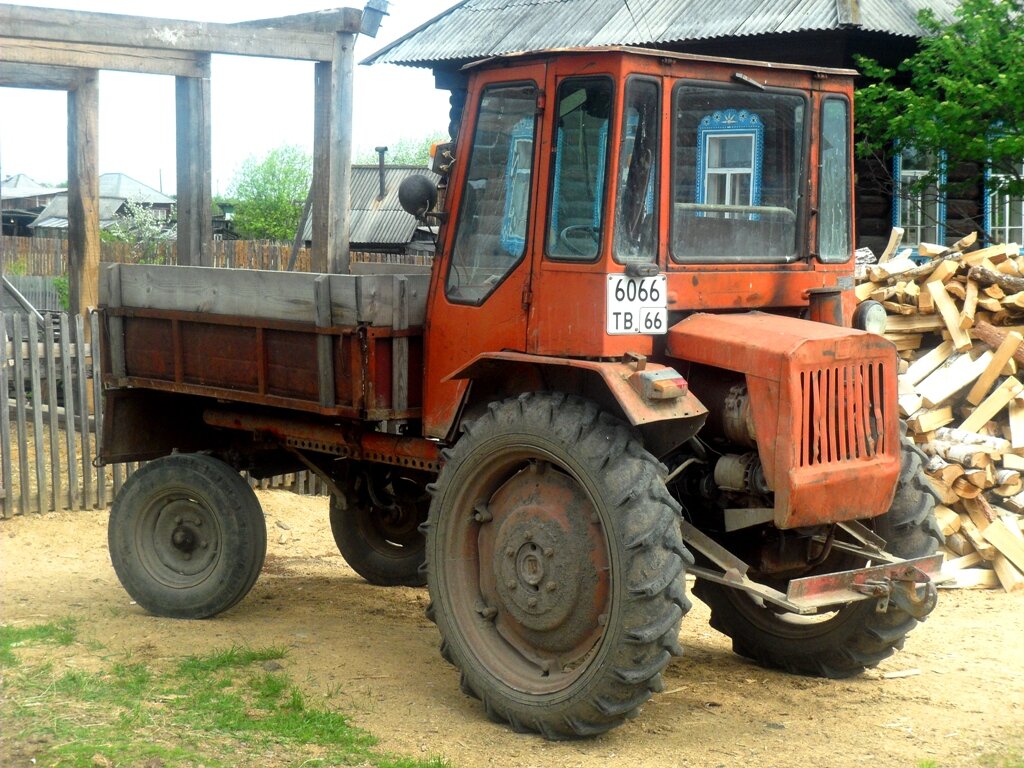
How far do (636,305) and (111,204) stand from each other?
54108 millimetres

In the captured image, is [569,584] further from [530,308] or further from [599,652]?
[530,308]

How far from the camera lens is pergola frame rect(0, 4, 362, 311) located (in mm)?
7570

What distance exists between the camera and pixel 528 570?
17.2 ft

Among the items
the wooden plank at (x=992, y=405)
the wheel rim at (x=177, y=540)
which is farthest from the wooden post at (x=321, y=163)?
the wooden plank at (x=992, y=405)

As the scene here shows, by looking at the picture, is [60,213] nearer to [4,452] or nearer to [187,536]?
[4,452]

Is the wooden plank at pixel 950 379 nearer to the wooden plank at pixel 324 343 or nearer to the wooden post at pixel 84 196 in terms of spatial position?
the wooden plank at pixel 324 343

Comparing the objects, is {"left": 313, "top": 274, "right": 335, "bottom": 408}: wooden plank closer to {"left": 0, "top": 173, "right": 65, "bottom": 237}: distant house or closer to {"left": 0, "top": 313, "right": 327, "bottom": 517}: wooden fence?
{"left": 0, "top": 313, "right": 327, "bottom": 517}: wooden fence

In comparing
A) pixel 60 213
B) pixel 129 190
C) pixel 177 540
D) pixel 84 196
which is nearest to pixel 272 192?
pixel 129 190

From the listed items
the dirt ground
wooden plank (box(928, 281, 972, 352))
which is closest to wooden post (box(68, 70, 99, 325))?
the dirt ground

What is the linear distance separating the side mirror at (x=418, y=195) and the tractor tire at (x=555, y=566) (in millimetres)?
1063

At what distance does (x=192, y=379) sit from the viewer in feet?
22.1

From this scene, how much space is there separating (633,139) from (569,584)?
1.79 meters

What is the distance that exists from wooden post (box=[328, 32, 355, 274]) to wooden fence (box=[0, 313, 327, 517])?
7.49 ft

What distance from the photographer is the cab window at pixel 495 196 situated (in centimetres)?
530
